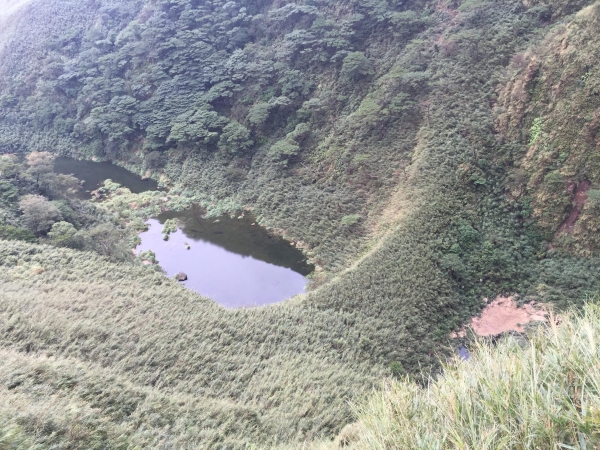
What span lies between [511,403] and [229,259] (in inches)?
656

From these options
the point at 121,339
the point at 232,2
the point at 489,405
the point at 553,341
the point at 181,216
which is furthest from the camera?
the point at 232,2

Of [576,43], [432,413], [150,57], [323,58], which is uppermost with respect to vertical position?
[576,43]

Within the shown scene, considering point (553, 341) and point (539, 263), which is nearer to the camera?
point (553, 341)

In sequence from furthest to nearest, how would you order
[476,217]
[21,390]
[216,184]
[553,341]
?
[216,184] < [476,217] < [21,390] < [553,341]

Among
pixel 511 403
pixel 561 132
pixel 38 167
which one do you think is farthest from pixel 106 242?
pixel 561 132

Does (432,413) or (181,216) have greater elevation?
(432,413)

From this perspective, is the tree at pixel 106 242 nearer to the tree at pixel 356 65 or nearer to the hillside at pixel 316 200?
the hillside at pixel 316 200

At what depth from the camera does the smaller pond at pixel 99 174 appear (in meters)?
27.8

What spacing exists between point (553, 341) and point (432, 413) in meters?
1.44

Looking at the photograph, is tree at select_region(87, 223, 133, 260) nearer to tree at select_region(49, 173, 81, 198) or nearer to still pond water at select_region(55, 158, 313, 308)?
still pond water at select_region(55, 158, 313, 308)

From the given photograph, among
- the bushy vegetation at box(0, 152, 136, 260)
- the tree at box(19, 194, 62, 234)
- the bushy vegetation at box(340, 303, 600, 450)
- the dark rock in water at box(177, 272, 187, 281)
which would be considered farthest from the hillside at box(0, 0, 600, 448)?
the dark rock in water at box(177, 272, 187, 281)

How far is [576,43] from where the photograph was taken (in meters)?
14.8

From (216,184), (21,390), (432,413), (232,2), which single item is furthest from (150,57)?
(432,413)

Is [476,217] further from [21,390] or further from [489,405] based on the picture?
[21,390]
